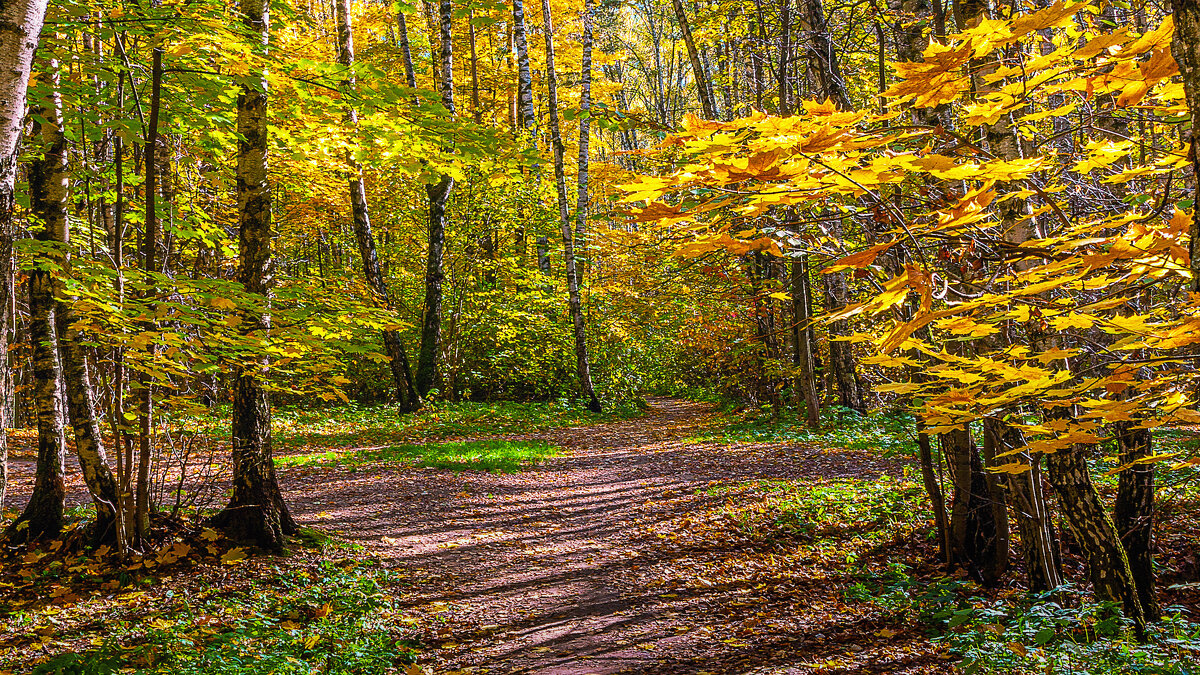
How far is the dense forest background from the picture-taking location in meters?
1.62

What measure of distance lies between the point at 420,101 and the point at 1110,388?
5.38 meters

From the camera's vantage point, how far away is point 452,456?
1034cm

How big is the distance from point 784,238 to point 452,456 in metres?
8.89

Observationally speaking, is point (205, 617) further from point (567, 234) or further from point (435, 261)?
point (567, 234)

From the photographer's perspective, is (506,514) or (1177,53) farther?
(506,514)

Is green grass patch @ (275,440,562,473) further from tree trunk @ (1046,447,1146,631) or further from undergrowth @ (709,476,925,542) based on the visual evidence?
tree trunk @ (1046,447,1146,631)

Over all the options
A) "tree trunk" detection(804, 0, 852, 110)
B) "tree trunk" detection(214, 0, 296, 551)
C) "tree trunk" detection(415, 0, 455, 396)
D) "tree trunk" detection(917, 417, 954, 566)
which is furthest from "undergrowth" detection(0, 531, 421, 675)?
"tree trunk" detection(415, 0, 455, 396)

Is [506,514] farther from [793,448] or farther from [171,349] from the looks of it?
[793,448]

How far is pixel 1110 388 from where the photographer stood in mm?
1877

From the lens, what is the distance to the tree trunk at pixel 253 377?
17.7 ft

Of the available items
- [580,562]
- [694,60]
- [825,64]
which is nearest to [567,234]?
[694,60]

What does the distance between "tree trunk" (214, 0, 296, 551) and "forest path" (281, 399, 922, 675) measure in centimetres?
111

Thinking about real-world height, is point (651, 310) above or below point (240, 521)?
above

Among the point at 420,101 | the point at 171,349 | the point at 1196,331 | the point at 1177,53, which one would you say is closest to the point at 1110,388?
the point at 1196,331
